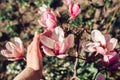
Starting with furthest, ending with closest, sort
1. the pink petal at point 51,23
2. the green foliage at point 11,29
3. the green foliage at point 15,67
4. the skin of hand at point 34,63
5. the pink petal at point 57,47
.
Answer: the green foliage at point 11,29, the green foliage at point 15,67, the pink petal at point 51,23, the pink petal at point 57,47, the skin of hand at point 34,63

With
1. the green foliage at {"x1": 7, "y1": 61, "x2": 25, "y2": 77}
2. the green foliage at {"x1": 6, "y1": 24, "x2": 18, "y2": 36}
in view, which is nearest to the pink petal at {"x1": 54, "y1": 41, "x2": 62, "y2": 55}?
the green foliage at {"x1": 7, "y1": 61, "x2": 25, "y2": 77}

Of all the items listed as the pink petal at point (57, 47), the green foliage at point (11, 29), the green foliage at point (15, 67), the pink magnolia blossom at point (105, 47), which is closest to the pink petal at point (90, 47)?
the pink magnolia blossom at point (105, 47)

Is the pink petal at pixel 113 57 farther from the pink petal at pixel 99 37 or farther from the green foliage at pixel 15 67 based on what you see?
the green foliage at pixel 15 67

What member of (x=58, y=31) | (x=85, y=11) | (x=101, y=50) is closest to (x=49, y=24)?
(x=58, y=31)

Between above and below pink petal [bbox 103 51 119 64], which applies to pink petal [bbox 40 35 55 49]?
above

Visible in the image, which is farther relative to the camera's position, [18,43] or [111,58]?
[18,43]

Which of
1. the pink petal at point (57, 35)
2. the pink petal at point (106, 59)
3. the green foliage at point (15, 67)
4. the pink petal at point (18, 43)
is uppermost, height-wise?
the pink petal at point (57, 35)

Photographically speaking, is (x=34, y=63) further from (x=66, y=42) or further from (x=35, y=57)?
(x=66, y=42)

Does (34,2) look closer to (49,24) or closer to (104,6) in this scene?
(104,6)

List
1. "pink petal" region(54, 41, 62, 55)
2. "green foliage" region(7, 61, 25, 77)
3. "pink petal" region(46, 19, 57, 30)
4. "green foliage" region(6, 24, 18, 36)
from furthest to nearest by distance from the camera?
1. "green foliage" region(6, 24, 18, 36)
2. "green foliage" region(7, 61, 25, 77)
3. "pink petal" region(46, 19, 57, 30)
4. "pink petal" region(54, 41, 62, 55)

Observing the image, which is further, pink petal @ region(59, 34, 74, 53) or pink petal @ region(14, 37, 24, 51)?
pink petal @ region(14, 37, 24, 51)

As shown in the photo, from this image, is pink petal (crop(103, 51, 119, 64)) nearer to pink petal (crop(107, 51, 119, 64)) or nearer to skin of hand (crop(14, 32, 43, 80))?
pink petal (crop(107, 51, 119, 64))

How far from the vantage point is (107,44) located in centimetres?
173

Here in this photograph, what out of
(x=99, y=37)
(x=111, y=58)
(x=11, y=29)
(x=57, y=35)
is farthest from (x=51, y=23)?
(x=11, y=29)
